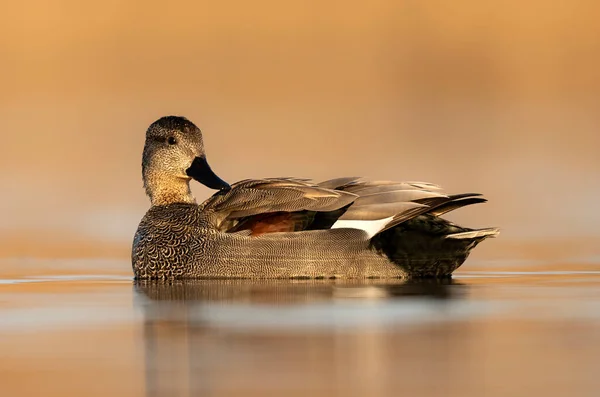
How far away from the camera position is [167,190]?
1152cm

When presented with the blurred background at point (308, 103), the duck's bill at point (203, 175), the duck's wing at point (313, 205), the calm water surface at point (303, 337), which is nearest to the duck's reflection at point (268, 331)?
the calm water surface at point (303, 337)

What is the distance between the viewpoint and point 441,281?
10.5m

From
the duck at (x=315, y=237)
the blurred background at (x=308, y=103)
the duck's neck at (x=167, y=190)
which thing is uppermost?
the blurred background at (x=308, y=103)

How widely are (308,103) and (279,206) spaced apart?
13.2 metres

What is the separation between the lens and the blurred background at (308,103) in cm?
1583

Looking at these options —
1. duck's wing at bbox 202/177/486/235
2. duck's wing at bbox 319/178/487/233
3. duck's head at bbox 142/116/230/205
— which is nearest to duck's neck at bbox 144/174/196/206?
duck's head at bbox 142/116/230/205

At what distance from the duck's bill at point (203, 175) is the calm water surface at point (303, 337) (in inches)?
35.0

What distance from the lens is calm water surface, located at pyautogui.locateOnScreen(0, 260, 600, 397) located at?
20.9 ft

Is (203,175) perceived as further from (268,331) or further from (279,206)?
(268,331)

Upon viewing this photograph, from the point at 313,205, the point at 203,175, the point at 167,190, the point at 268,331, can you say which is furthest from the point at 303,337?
the point at 167,190

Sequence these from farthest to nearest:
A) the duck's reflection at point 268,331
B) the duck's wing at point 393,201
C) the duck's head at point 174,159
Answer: the duck's head at point 174,159
the duck's wing at point 393,201
the duck's reflection at point 268,331

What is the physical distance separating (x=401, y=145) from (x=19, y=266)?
9179 millimetres

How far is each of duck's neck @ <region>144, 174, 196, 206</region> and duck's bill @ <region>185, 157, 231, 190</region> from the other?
0.12 m

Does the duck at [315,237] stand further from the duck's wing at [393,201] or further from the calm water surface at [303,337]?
the calm water surface at [303,337]
